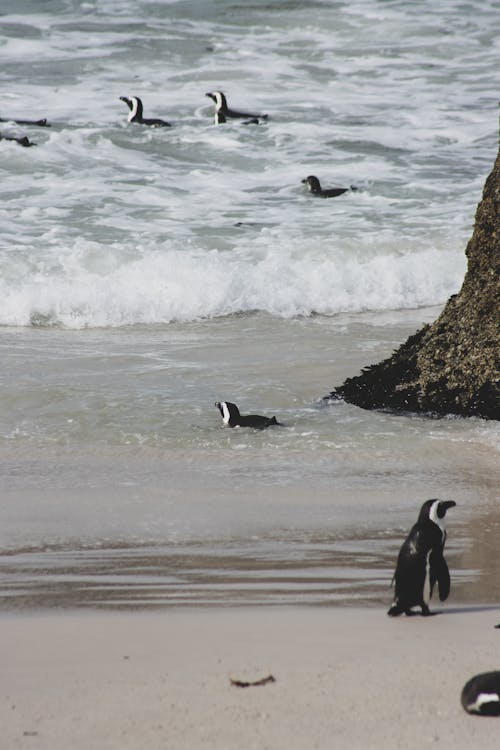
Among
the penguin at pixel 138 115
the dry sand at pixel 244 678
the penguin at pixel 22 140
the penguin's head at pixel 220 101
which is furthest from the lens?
the penguin's head at pixel 220 101

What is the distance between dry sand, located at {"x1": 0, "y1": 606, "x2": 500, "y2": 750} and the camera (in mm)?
2285

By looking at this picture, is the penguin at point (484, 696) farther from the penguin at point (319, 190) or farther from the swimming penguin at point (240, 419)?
the penguin at point (319, 190)

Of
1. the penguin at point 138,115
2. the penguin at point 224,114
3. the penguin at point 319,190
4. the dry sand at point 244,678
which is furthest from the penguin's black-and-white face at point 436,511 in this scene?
the penguin at point 224,114

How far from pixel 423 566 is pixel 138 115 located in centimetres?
1299

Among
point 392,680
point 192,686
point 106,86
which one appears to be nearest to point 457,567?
point 392,680

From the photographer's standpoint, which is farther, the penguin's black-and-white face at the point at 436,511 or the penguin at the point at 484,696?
the penguin's black-and-white face at the point at 436,511

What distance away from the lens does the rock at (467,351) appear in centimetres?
544

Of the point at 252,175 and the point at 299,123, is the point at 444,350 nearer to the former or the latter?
the point at 252,175

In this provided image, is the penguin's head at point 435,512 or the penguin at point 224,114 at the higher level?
the penguin at point 224,114

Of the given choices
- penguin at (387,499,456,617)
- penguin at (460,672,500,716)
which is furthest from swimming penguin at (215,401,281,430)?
penguin at (460,672,500,716)

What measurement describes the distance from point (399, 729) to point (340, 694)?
0.20m

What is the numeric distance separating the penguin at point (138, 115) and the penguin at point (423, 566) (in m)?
12.7

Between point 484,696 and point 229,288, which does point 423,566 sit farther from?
point 229,288

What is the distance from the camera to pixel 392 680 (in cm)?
254
